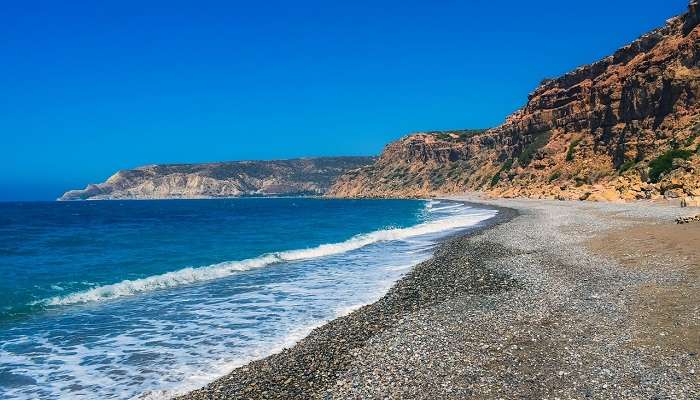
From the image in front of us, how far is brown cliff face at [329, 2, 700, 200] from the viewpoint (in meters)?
59.1

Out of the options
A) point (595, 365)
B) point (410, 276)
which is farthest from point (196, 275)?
point (595, 365)

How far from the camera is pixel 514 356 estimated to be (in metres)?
9.62

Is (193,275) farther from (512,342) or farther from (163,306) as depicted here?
(512,342)

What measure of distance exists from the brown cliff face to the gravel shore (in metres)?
37.7

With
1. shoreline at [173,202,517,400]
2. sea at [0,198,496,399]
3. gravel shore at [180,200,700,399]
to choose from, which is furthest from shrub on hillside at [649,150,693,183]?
shoreline at [173,202,517,400]

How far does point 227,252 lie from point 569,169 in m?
74.9

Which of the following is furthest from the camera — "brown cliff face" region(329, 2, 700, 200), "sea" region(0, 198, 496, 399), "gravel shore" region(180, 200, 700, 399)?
"brown cliff face" region(329, 2, 700, 200)

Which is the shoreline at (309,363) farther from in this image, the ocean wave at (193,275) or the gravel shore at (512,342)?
the ocean wave at (193,275)

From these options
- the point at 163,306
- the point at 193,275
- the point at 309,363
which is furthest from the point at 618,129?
the point at 309,363

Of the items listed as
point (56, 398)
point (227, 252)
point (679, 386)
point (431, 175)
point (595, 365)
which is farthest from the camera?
point (431, 175)

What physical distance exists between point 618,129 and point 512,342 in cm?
8126

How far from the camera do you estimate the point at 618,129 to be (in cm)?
7894

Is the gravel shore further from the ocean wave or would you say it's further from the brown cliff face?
the brown cliff face

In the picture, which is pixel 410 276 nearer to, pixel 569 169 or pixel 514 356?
pixel 514 356
